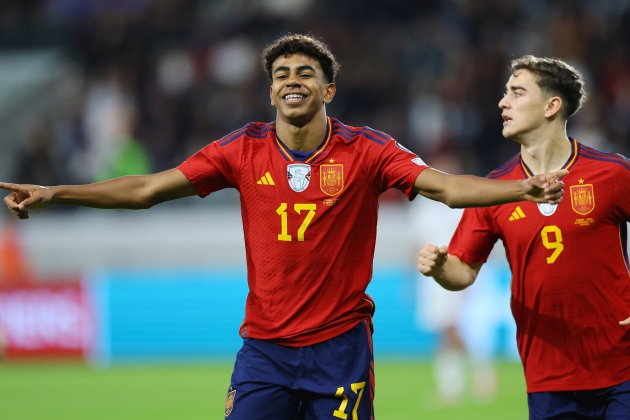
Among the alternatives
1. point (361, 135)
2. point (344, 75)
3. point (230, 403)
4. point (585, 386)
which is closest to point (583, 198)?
point (585, 386)

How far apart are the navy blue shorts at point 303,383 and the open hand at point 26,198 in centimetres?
128

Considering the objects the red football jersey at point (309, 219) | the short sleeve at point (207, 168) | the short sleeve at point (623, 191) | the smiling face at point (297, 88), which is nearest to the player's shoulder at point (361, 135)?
the red football jersey at point (309, 219)

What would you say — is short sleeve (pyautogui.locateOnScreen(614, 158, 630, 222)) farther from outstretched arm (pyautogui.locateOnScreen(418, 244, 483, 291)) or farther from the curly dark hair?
the curly dark hair

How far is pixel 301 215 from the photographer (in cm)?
523

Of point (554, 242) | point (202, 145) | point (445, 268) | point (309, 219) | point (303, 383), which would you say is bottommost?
point (303, 383)

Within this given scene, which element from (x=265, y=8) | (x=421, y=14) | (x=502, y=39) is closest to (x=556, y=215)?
(x=502, y=39)

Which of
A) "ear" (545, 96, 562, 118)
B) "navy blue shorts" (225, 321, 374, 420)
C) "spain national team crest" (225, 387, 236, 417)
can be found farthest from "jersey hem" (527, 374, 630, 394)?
"spain national team crest" (225, 387, 236, 417)

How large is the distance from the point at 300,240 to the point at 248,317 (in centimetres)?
49

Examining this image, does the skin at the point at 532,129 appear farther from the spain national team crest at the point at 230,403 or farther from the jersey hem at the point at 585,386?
the spain national team crest at the point at 230,403

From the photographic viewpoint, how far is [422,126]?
51.6ft

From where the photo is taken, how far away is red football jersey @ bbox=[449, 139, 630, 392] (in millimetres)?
5262

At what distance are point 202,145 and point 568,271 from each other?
459 inches

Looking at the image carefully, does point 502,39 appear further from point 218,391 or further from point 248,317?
point 248,317

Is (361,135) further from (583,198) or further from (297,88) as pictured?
(583,198)
